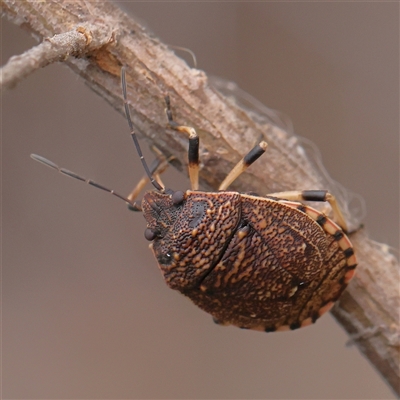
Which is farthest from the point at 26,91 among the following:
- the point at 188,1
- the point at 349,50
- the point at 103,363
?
the point at 349,50

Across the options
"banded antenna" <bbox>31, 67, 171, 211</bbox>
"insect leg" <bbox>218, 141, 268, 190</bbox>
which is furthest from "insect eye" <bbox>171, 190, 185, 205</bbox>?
"insect leg" <bbox>218, 141, 268, 190</bbox>

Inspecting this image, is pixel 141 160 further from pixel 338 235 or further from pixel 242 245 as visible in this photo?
pixel 338 235

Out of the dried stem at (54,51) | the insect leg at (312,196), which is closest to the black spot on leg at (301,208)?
the insect leg at (312,196)

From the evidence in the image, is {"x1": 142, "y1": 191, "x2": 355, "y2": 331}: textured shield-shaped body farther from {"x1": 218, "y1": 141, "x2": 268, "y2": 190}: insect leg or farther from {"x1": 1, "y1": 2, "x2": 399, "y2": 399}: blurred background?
{"x1": 1, "y1": 2, "x2": 399, "y2": 399}: blurred background

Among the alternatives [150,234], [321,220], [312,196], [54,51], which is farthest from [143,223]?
[54,51]

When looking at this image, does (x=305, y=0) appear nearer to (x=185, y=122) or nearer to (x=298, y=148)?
(x=298, y=148)

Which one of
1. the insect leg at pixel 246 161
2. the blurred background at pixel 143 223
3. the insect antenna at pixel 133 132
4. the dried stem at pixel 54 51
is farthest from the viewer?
the blurred background at pixel 143 223

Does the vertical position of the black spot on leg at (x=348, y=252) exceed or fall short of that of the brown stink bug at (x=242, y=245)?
it exceeds it

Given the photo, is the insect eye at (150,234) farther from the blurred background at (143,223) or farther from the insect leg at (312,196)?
the blurred background at (143,223)
